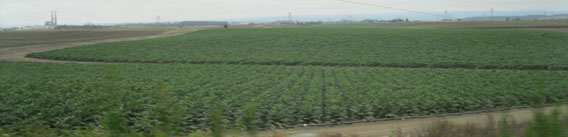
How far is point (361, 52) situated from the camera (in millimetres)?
41000

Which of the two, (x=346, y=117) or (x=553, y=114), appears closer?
(x=553, y=114)

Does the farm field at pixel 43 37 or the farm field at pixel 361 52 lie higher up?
the farm field at pixel 43 37

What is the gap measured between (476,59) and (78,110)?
95.0 feet

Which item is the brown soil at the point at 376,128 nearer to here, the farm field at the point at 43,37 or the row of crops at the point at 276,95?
the row of crops at the point at 276,95

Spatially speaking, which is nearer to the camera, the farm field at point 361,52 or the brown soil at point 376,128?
the brown soil at point 376,128

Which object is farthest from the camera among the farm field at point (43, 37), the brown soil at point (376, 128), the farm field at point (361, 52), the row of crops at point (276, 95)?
the farm field at point (43, 37)

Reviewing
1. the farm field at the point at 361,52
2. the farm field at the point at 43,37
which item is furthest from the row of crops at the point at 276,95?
the farm field at the point at 43,37

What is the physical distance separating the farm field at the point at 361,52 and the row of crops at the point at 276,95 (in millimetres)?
6522

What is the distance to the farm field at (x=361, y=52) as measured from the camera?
1267 inches

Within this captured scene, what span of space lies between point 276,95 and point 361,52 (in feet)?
80.4

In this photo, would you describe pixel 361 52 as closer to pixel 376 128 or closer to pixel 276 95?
pixel 276 95

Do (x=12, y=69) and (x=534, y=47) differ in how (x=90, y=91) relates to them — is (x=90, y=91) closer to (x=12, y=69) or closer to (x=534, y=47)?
(x=12, y=69)

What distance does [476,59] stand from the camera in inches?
1308

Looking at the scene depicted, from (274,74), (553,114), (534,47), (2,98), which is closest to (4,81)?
(2,98)
